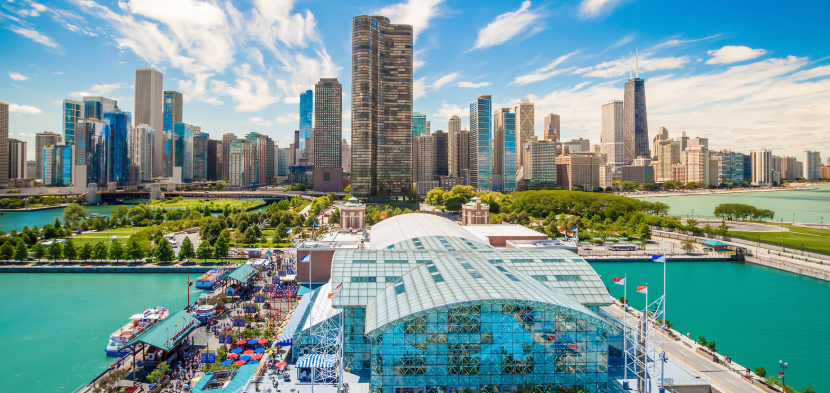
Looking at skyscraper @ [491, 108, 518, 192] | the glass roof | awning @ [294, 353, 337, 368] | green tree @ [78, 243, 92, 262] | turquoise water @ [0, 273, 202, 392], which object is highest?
skyscraper @ [491, 108, 518, 192]

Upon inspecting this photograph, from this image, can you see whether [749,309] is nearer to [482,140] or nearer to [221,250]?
[221,250]

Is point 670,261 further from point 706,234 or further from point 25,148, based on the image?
point 25,148

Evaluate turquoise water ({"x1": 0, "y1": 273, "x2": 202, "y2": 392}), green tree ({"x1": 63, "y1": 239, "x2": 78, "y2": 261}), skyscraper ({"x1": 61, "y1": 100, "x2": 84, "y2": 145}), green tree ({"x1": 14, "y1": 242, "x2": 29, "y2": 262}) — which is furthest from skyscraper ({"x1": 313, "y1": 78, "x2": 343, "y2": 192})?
turquoise water ({"x1": 0, "y1": 273, "x2": 202, "y2": 392})

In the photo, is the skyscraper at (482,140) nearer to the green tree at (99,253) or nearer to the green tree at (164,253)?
the green tree at (164,253)

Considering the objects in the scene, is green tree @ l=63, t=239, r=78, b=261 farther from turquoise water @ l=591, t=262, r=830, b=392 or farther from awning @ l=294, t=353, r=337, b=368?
turquoise water @ l=591, t=262, r=830, b=392

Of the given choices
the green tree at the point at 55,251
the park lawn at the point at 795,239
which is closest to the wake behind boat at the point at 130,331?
the green tree at the point at 55,251

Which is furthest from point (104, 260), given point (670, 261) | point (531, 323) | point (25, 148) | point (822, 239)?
point (25, 148)
